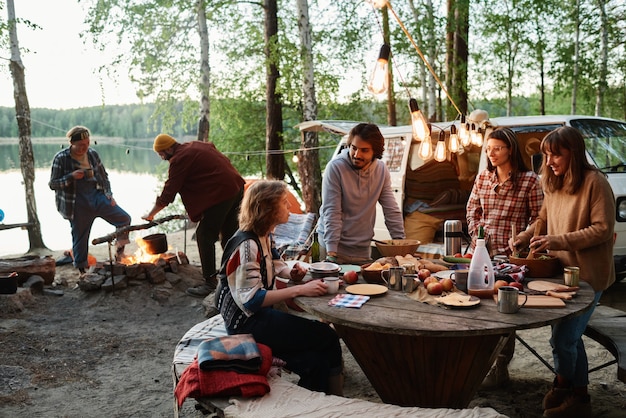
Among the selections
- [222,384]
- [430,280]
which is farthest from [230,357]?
[430,280]

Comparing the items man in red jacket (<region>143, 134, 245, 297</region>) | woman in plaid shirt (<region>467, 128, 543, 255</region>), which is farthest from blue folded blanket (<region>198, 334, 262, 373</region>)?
man in red jacket (<region>143, 134, 245, 297</region>)

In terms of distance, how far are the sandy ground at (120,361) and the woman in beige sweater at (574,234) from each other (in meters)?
0.29

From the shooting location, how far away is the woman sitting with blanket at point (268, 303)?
8.95 feet

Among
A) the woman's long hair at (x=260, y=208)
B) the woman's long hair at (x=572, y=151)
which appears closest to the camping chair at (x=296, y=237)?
the woman's long hair at (x=260, y=208)

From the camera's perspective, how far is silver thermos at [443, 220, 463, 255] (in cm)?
382

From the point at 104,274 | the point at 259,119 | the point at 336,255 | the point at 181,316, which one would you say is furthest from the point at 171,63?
the point at 336,255

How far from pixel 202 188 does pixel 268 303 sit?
3847 mm

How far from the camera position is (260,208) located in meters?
2.81

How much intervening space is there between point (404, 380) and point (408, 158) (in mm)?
4672

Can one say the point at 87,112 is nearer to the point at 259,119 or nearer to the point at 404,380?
the point at 259,119

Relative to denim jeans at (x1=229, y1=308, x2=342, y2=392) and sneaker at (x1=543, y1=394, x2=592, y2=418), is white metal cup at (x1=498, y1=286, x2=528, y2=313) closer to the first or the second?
denim jeans at (x1=229, y1=308, x2=342, y2=392)

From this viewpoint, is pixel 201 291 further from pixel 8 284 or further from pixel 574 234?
pixel 574 234

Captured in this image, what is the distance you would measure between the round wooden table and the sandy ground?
96 cm

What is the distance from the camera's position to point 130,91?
13.3m
